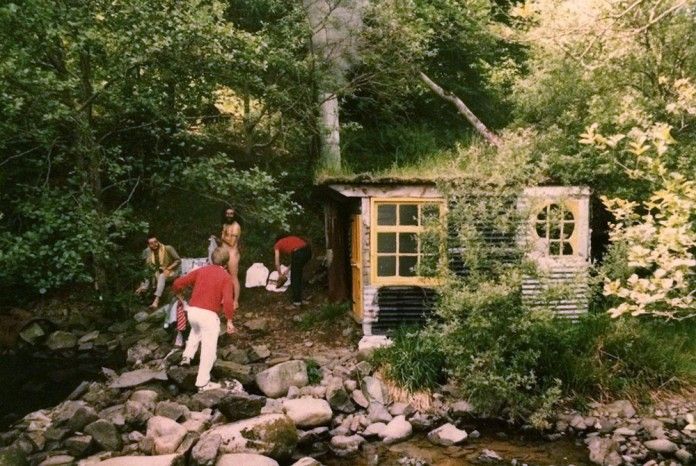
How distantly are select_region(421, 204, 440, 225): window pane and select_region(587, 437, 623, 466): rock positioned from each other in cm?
378

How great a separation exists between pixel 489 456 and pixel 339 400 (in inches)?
91.4

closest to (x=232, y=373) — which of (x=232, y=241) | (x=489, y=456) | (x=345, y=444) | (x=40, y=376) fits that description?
(x=345, y=444)

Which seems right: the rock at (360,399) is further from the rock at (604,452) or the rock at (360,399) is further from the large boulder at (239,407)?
the rock at (604,452)

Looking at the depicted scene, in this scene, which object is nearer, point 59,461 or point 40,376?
point 59,461

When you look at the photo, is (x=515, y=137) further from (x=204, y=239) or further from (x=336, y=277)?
(x=204, y=239)

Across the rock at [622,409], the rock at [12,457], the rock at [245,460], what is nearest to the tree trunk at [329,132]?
the rock at [622,409]

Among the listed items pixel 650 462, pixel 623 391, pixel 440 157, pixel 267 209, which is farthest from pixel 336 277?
pixel 650 462

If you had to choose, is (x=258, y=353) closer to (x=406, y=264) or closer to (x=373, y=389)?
(x=373, y=389)

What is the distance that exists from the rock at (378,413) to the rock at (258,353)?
86.9 inches

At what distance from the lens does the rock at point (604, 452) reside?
25.3 feet

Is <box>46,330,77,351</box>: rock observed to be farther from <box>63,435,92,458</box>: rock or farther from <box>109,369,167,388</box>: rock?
<box>63,435,92,458</box>: rock

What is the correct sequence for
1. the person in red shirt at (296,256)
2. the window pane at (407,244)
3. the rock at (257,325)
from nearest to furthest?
the window pane at (407,244) → the rock at (257,325) → the person in red shirt at (296,256)

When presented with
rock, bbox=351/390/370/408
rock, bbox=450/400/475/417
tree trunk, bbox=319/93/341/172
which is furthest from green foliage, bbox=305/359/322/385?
tree trunk, bbox=319/93/341/172

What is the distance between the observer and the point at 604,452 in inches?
308
